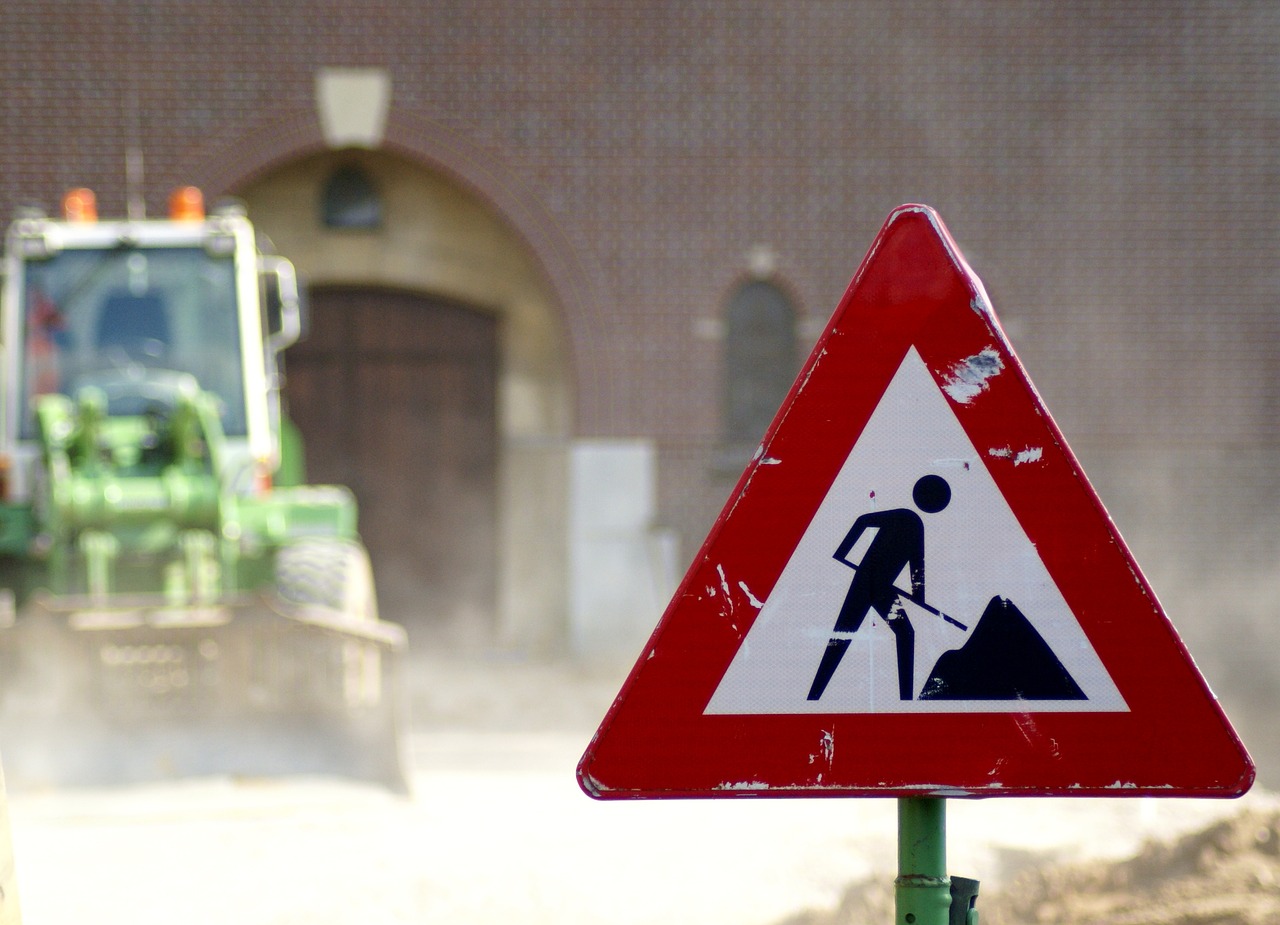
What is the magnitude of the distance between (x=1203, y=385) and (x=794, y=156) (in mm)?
4176

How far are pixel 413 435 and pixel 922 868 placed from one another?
12707 mm

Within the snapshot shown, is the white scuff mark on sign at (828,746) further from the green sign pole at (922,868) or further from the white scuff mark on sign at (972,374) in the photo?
the white scuff mark on sign at (972,374)

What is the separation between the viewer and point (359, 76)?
44.0ft

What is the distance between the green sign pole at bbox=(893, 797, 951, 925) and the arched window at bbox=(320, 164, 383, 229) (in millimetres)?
12514

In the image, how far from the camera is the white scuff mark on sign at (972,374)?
2.24m

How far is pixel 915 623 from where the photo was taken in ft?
7.27

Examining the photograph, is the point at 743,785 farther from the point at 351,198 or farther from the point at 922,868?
the point at 351,198

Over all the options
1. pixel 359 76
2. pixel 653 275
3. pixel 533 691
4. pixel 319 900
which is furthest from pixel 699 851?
pixel 359 76

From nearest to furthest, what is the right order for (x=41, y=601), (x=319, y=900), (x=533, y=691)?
1. (x=319, y=900)
2. (x=41, y=601)
3. (x=533, y=691)

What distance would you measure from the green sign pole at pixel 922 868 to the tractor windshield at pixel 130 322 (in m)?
7.69

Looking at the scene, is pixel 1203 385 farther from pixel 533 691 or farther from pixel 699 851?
pixel 699 851

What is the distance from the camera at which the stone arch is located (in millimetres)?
14109

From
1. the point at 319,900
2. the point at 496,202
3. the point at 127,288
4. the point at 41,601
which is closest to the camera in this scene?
the point at 319,900

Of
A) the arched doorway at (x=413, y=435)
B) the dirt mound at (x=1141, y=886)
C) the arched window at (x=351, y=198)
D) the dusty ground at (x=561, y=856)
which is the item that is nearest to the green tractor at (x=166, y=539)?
the dusty ground at (x=561, y=856)
